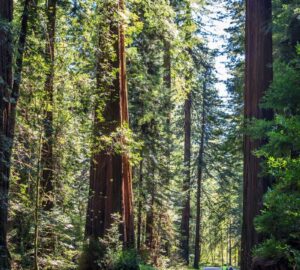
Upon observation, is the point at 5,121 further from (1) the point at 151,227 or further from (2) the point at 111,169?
(1) the point at 151,227

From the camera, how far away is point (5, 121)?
636cm

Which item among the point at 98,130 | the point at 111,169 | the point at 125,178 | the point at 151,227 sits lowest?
the point at 151,227

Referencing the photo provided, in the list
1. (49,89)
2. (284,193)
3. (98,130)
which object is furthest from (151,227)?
(284,193)

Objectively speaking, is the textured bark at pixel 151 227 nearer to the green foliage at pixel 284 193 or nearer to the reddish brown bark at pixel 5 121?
the reddish brown bark at pixel 5 121

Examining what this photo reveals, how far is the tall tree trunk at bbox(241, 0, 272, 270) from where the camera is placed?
322 inches

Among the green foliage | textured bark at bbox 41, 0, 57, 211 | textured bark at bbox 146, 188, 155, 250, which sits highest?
textured bark at bbox 41, 0, 57, 211

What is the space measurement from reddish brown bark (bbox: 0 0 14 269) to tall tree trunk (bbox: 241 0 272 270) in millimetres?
4388

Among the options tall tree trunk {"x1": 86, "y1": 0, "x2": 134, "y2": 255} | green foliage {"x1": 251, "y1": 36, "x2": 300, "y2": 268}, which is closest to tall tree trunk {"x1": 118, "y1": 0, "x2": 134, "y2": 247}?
tall tree trunk {"x1": 86, "y1": 0, "x2": 134, "y2": 255}

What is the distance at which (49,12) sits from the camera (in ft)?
25.1

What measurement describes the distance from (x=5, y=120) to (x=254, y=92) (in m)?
4.84

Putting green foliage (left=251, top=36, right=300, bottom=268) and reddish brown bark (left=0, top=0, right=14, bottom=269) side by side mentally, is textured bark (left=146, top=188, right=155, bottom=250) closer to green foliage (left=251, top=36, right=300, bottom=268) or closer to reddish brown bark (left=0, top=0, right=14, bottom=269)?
reddish brown bark (left=0, top=0, right=14, bottom=269)

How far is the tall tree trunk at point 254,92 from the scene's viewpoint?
322 inches

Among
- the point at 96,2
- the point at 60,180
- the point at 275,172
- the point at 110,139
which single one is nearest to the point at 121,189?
the point at 110,139

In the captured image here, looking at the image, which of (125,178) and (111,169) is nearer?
(111,169)
